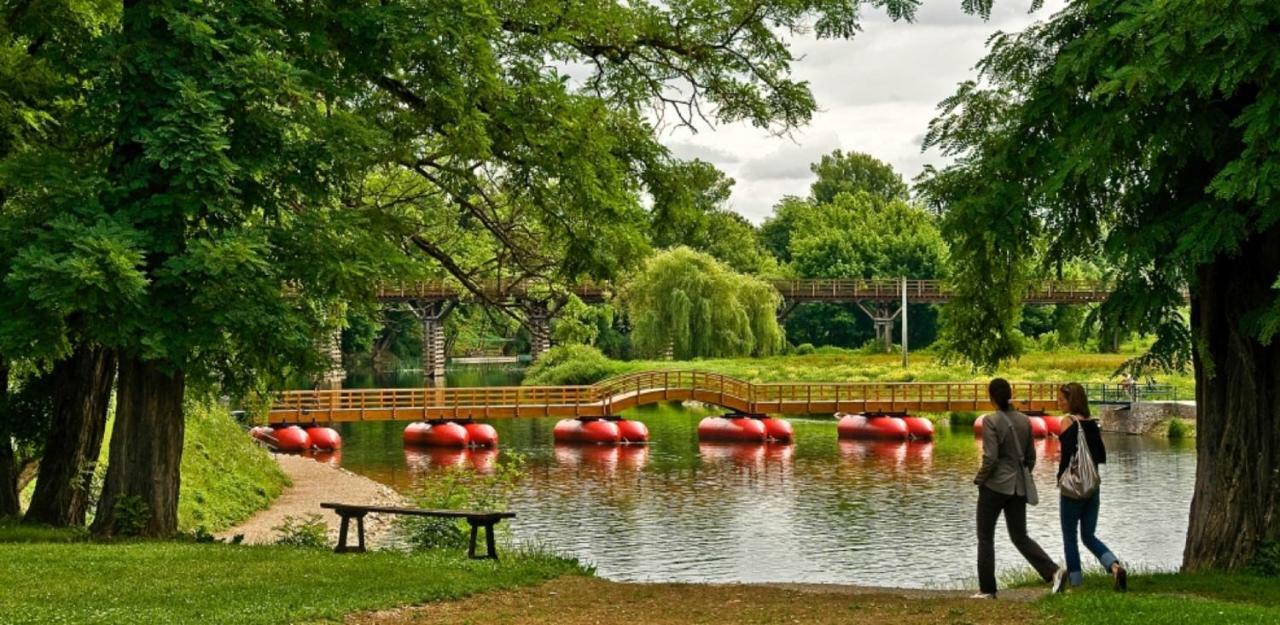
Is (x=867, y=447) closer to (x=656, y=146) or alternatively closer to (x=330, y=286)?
(x=656, y=146)

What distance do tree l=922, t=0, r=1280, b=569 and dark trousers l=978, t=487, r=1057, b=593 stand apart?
2.13m

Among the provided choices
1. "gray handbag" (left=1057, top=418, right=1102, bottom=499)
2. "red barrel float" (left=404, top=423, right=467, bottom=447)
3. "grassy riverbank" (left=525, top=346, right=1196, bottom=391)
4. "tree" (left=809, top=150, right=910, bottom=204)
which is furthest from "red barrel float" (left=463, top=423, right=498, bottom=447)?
"tree" (left=809, top=150, right=910, bottom=204)

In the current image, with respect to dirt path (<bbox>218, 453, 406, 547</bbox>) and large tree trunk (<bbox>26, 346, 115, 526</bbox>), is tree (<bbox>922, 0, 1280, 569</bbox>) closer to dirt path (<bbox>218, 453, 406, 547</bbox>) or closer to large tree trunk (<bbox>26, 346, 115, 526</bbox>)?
large tree trunk (<bbox>26, 346, 115, 526</bbox>)

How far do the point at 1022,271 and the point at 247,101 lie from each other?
9.34m

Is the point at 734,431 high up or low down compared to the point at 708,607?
down

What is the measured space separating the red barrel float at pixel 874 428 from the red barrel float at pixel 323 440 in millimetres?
15599

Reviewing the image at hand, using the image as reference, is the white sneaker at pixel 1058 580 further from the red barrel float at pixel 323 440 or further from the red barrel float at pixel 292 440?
the red barrel float at pixel 323 440

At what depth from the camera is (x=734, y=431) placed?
43.3 m

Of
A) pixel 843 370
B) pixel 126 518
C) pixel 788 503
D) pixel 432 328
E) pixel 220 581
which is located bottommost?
pixel 788 503

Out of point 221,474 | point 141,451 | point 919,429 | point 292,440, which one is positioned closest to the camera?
point 141,451

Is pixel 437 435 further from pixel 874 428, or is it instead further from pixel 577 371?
pixel 577 371

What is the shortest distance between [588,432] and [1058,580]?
32358mm

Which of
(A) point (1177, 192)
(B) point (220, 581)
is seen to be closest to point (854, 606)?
(A) point (1177, 192)

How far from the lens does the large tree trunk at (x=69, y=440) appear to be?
48.3ft
